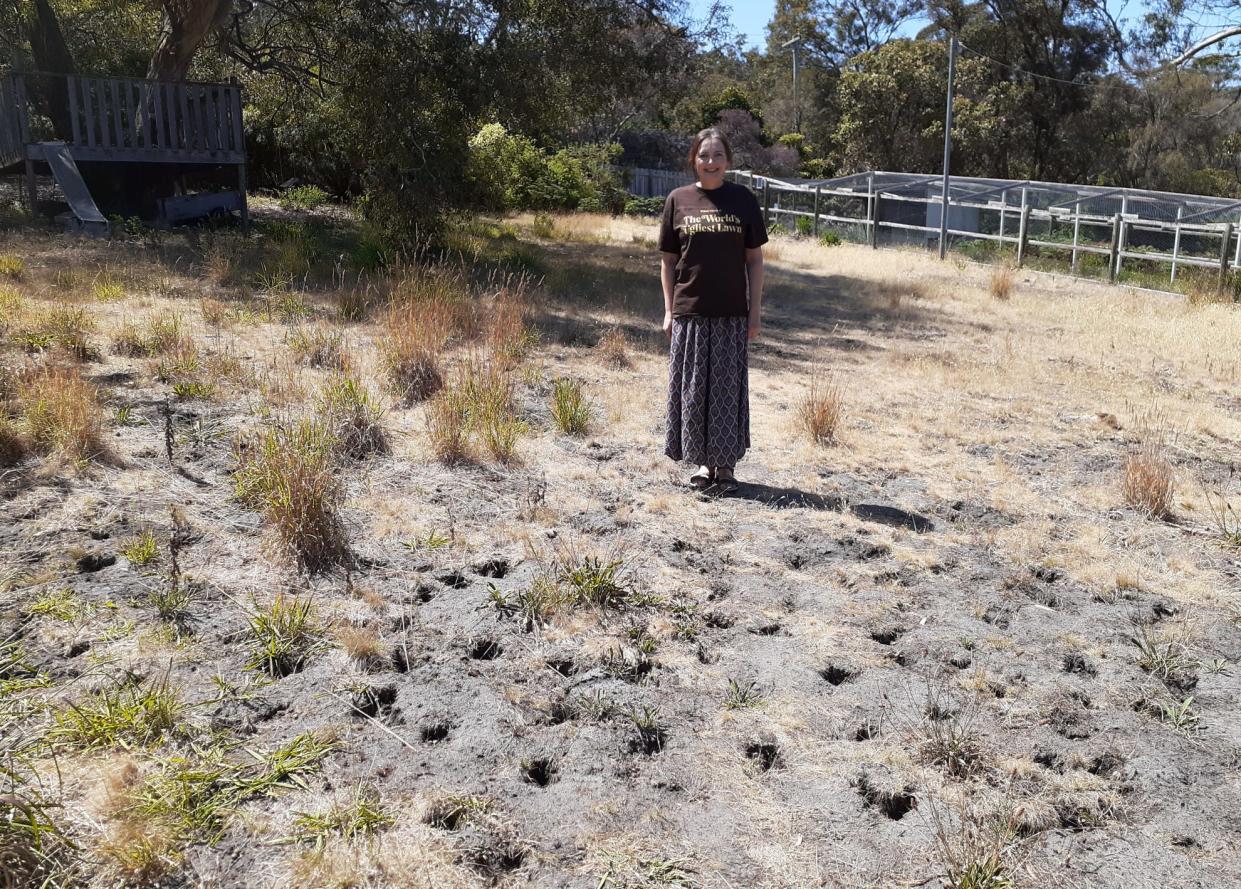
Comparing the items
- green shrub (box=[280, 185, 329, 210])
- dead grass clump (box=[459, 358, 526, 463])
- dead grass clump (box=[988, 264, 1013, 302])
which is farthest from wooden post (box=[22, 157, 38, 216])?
dead grass clump (box=[988, 264, 1013, 302])

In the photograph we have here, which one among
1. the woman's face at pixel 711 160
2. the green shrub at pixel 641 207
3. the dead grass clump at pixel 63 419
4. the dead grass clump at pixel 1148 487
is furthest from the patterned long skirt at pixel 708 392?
the green shrub at pixel 641 207

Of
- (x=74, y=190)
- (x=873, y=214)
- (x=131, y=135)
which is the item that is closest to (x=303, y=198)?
(x=131, y=135)

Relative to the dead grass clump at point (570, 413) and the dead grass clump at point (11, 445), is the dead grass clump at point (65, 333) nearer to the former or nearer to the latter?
the dead grass clump at point (11, 445)

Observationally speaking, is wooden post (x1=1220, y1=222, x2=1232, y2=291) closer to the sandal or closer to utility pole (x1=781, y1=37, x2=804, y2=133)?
the sandal

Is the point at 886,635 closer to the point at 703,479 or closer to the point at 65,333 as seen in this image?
the point at 703,479

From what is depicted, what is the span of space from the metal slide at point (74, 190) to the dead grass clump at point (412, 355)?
697 centimetres

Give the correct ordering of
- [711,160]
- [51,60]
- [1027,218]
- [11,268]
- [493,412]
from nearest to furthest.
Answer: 1. [711,160]
2. [493,412]
3. [11,268]
4. [51,60]
5. [1027,218]

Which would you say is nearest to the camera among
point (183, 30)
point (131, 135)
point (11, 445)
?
point (11, 445)

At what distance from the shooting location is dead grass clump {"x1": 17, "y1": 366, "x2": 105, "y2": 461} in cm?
549

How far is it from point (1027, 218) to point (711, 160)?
17583 mm

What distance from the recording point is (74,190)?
13.7 meters

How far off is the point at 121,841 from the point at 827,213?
2632cm

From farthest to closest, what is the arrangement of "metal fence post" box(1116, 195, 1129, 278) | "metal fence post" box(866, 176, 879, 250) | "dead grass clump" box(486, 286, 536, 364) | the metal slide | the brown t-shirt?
"metal fence post" box(866, 176, 879, 250)
"metal fence post" box(1116, 195, 1129, 278)
the metal slide
"dead grass clump" box(486, 286, 536, 364)
the brown t-shirt

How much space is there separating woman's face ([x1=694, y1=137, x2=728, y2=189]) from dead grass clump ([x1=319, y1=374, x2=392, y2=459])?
2318 mm
